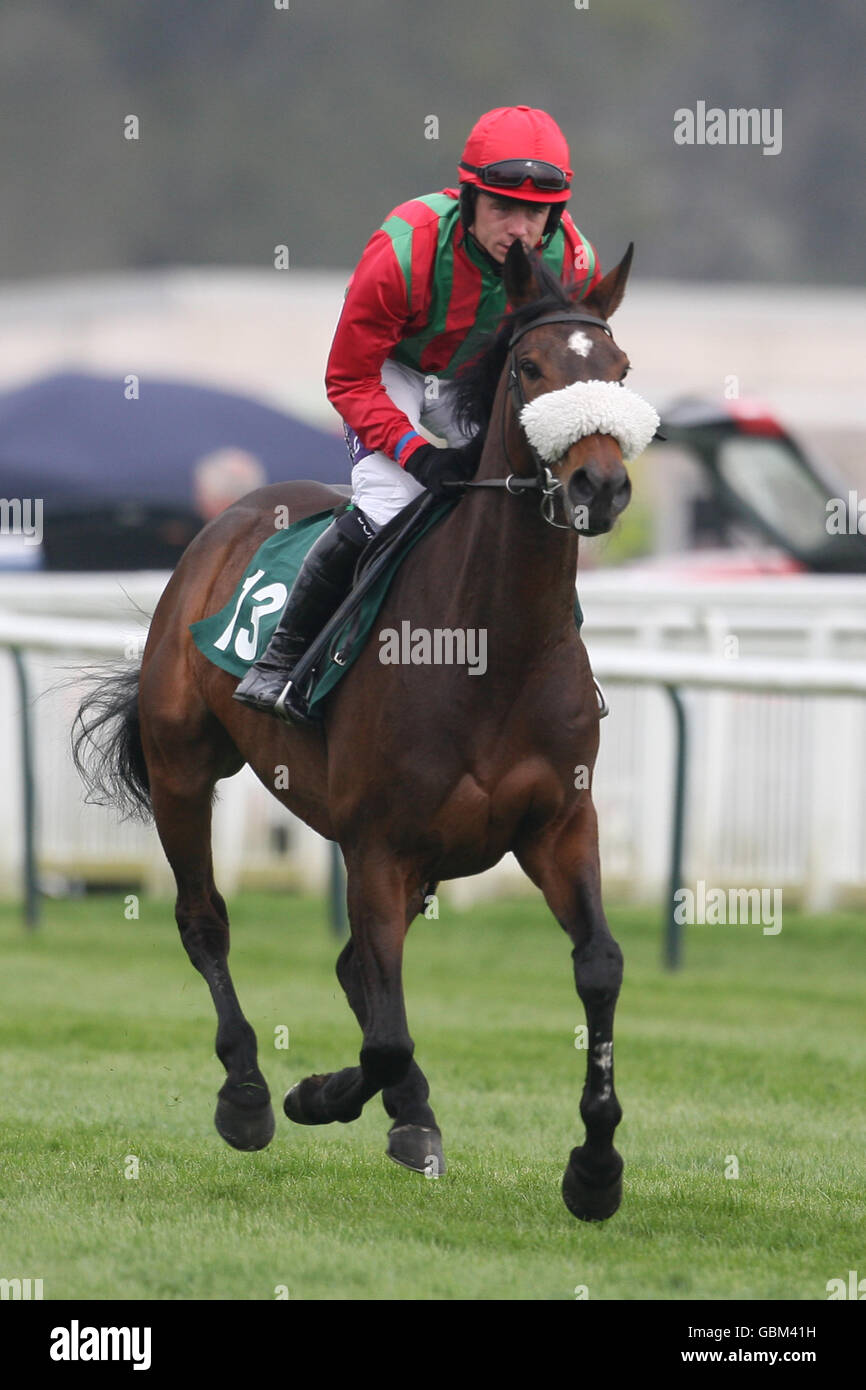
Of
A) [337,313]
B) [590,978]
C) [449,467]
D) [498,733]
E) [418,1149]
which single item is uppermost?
[337,313]

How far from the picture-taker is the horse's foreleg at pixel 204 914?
19.4 feet

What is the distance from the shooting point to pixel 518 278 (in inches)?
189

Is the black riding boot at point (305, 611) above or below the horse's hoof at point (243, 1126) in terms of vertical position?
above

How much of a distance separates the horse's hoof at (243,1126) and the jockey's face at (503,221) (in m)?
2.24

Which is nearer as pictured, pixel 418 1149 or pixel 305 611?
pixel 418 1149

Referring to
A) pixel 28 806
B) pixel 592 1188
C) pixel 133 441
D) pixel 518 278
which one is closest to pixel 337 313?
pixel 133 441

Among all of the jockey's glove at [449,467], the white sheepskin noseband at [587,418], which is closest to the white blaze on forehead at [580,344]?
the white sheepskin noseband at [587,418]

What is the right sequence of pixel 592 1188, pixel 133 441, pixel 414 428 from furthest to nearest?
1. pixel 133 441
2. pixel 414 428
3. pixel 592 1188

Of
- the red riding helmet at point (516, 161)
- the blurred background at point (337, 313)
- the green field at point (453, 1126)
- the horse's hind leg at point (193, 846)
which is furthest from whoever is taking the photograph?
→ the blurred background at point (337, 313)

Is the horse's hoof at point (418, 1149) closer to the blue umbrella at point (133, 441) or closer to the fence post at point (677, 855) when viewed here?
the fence post at point (677, 855)

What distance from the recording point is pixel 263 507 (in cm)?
636

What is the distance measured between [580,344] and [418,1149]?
1.97 m

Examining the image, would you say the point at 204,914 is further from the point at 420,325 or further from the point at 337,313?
the point at 337,313

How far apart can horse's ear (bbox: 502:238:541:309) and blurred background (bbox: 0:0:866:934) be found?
1.94 feet
